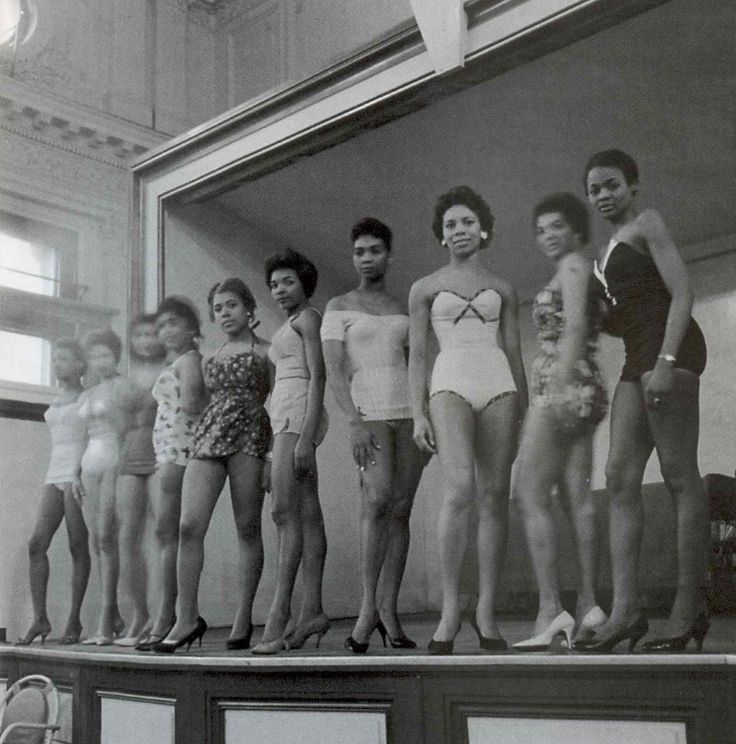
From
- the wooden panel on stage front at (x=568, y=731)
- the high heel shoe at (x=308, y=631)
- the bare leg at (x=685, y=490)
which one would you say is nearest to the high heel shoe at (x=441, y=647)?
the wooden panel on stage front at (x=568, y=731)

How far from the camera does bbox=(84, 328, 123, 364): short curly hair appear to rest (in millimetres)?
5426

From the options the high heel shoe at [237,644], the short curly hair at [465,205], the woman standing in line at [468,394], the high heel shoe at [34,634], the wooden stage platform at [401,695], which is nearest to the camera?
the wooden stage platform at [401,695]

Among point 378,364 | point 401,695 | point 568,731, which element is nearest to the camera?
point 568,731

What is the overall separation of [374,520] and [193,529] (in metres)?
1.07

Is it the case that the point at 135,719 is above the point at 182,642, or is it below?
below

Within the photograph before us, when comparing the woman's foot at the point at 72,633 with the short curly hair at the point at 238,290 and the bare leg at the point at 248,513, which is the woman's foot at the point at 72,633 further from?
the short curly hair at the point at 238,290

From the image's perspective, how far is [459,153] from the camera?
3.98 meters

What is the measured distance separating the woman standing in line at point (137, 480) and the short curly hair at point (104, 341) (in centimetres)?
20

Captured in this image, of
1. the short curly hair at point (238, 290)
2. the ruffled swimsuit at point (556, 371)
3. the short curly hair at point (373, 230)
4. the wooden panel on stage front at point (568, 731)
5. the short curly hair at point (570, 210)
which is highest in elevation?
the short curly hair at point (373, 230)

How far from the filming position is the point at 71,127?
5.41m

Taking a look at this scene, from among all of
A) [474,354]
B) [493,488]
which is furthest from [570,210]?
[493,488]

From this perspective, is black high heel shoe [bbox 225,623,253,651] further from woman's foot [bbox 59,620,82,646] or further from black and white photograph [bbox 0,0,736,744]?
woman's foot [bbox 59,620,82,646]

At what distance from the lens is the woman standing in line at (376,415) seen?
388 centimetres

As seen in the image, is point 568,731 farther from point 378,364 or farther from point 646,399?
point 378,364
